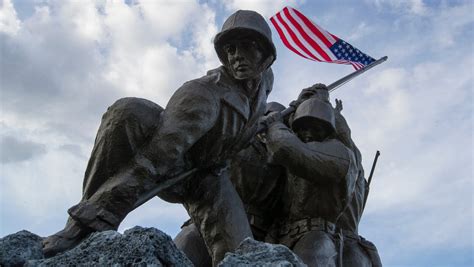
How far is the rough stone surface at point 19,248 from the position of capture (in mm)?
3342

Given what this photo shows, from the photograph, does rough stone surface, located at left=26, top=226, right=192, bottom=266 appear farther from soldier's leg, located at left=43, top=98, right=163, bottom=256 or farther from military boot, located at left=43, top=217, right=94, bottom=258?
soldier's leg, located at left=43, top=98, right=163, bottom=256

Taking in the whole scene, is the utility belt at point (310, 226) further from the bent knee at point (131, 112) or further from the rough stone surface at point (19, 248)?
the rough stone surface at point (19, 248)

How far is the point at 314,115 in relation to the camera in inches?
239

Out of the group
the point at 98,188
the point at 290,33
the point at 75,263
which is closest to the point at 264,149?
the point at 98,188

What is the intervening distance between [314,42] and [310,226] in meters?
5.33

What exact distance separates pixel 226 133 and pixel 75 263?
215 centimetres

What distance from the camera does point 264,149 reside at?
6281mm

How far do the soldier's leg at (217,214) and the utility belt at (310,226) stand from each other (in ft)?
2.15

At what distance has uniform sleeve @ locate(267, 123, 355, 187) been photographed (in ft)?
18.2

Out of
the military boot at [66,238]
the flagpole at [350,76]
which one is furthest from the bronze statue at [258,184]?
the flagpole at [350,76]

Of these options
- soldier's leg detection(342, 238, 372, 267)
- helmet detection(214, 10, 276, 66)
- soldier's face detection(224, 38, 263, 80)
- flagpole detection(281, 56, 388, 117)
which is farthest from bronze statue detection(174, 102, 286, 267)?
flagpole detection(281, 56, 388, 117)

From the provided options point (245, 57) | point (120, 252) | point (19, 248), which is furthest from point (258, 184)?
point (120, 252)

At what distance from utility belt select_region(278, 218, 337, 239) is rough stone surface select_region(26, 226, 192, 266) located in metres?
2.70

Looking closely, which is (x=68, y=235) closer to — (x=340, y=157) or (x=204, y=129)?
(x=204, y=129)
